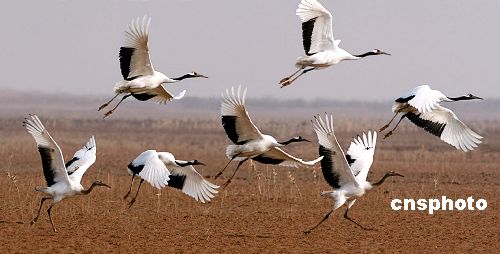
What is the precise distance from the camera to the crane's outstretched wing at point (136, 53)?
534 inches

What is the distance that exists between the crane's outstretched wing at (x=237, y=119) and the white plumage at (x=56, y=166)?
209cm

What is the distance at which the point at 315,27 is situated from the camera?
1450cm

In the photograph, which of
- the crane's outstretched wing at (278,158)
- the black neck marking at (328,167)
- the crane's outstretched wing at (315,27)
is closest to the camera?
the black neck marking at (328,167)

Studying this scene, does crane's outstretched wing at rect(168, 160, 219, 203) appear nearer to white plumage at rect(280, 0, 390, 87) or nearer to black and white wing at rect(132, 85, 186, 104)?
black and white wing at rect(132, 85, 186, 104)

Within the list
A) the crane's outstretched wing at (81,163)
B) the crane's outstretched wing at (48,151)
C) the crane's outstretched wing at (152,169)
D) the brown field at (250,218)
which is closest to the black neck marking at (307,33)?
the crane's outstretched wing at (152,169)

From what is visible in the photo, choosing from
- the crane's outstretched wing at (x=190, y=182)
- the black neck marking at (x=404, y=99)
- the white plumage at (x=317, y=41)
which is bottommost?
the crane's outstretched wing at (x=190, y=182)

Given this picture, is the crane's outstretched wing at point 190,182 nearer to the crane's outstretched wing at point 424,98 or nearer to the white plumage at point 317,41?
the white plumage at point 317,41

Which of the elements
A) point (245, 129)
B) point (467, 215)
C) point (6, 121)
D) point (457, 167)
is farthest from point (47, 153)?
point (6, 121)

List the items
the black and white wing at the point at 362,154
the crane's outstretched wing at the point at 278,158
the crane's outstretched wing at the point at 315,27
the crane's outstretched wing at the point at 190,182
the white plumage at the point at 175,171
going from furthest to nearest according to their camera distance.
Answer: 1. the crane's outstretched wing at the point at 190,182
2. the black and white wing at the point at 362,154
3. the crane's outstretched wing at the point at 315,27
4. the white plumage at the point at 175,171
5. the crane's outstretched wing at the point at 278,158

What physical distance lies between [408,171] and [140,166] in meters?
15.5

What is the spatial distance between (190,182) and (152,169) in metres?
0.99

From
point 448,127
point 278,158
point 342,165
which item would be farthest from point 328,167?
point 448,127

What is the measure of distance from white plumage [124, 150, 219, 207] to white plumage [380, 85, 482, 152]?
2.69 meters

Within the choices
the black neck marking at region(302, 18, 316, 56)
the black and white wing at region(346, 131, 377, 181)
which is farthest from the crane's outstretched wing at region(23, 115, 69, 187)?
the black and white wing at region(346, 131, 377, 181)
